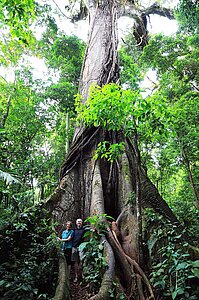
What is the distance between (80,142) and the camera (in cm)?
492

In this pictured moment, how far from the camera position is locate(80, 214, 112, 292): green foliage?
2.95 metres

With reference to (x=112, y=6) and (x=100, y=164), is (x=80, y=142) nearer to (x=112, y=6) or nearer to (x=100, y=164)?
(x=100, y=164)

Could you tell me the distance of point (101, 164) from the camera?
15.8 feet

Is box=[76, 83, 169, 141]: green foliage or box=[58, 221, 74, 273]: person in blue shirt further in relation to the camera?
box=[58, 221, 74, 273]: person in blue shirt

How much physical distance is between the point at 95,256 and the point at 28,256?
0.77 meters

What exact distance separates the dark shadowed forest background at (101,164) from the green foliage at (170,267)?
12 millimetres

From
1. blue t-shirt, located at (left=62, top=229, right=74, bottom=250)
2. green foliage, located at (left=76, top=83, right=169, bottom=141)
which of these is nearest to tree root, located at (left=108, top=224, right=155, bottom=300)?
blue t-shirt, located at (left=62, top=229, right=74, bottom=250)

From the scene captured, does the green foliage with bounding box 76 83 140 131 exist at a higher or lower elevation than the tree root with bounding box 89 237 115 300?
higher

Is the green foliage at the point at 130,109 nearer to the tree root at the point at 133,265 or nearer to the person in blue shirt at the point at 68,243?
the tree root at the point at 133,265

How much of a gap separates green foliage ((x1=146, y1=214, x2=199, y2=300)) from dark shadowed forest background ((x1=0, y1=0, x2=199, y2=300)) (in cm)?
1

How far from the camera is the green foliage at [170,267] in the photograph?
7.79 ft

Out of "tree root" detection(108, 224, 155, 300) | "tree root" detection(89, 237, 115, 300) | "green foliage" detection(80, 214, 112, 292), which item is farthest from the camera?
"green foliage" detection(80, 214, 112, 292)

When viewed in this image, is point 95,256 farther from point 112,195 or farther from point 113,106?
point 113,106

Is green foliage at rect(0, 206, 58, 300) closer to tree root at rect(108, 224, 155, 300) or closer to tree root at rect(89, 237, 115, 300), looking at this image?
tree root at rect(89, 237, 115, 300)
